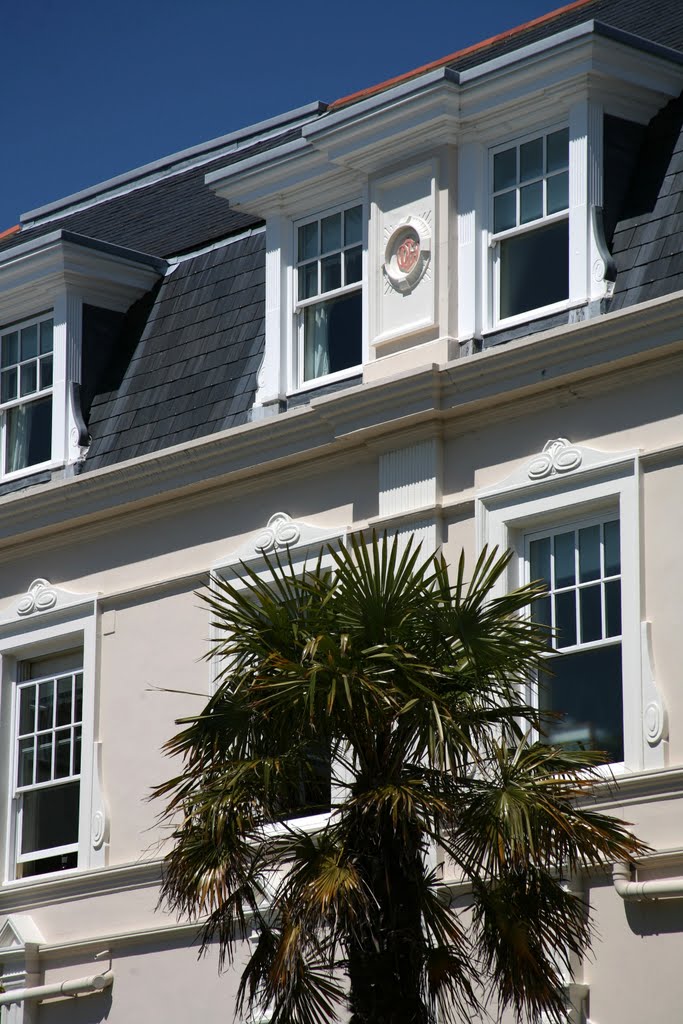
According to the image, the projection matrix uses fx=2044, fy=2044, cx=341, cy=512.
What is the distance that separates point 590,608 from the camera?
1659cm

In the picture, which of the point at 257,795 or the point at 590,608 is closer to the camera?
the point at 257,795

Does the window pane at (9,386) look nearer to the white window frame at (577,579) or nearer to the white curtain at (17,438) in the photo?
the white curtain at (17,438)

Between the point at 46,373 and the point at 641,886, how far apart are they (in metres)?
9.68

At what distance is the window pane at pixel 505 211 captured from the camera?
59.2ft

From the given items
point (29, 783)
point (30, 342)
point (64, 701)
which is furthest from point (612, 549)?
point (30, 342)

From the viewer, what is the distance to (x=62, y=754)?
20797 millimetres

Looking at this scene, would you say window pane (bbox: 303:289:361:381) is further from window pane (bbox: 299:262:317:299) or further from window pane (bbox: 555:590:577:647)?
window pane (bbox: 555:590:577:647)

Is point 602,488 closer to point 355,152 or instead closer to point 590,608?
point 590,608

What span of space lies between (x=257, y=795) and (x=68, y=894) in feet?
23.1

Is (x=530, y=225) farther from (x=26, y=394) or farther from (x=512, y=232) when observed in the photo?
(x=26, y=394)

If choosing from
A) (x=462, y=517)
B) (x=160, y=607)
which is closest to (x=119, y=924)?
(x=160, y=607)

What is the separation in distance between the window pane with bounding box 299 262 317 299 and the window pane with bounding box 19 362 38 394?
12.5 ft

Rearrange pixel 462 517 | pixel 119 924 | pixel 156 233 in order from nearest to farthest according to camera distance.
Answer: pixel 462 517 → pixel 119 924 → pixel 156 233

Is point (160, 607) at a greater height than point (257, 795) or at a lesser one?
greater
